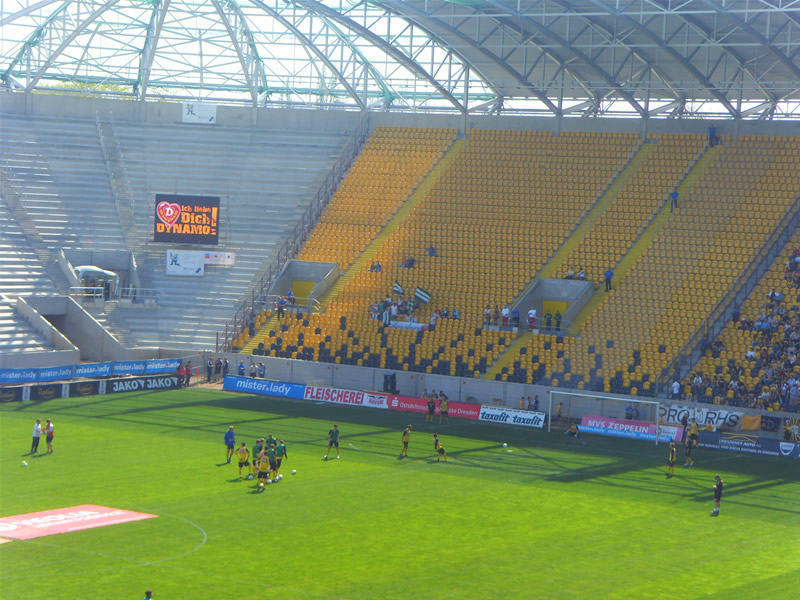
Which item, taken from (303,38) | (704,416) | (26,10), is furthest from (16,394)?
(704,416)

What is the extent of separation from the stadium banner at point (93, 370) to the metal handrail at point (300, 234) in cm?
622

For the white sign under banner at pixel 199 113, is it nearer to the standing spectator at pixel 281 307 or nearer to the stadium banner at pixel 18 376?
the standing spectator at pixel 281 307

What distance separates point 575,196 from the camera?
59250 mm

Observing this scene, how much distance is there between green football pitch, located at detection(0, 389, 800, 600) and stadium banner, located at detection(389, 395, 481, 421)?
3.77 meters

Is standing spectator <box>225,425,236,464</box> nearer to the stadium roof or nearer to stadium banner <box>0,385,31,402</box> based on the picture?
stadium banner <box>0,385,31,402</box>

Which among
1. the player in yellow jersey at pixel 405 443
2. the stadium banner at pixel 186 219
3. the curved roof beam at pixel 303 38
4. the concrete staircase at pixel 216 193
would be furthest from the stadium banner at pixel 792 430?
the stadium banner at pixel 186 219

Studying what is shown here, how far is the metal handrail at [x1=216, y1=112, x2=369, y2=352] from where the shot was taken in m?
58.0

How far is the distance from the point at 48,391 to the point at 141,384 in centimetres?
481

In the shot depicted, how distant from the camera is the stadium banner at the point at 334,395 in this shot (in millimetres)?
50594

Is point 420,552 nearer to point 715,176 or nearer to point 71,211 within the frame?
point 715,176

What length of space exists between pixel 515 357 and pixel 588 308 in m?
4.75

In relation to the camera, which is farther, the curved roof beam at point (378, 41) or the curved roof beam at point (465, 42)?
the curved roof beam at point (378, 41)

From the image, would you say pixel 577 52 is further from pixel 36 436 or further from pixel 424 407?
pixel 36 436

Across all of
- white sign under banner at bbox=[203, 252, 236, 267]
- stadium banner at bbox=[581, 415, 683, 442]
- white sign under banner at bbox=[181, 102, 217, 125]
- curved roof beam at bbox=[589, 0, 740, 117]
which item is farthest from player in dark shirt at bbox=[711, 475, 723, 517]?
white sign under banner at bbox=[181, 102, 217, 125]
